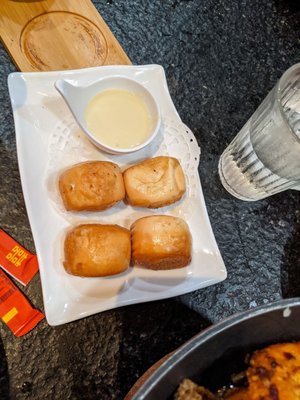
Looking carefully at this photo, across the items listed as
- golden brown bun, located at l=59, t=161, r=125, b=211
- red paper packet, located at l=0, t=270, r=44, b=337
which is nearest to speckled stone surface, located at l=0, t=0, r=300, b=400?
red paper packet, located at l=0, t=270, r=44, b=337

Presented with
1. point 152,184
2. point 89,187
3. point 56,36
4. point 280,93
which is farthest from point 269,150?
point 56,36

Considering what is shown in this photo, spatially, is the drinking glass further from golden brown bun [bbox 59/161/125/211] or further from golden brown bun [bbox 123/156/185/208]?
golden brown bun [bbox 59/161/125/211]

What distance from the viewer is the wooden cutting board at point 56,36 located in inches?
47.0

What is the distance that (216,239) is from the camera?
3.95 feet

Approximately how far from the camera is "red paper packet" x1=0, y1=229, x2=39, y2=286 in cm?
105

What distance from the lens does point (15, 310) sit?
103 centimetres

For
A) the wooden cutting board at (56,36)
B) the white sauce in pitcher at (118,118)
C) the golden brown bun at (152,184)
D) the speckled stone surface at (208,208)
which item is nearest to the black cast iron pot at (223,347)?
the speckled stone surface at (208,208)

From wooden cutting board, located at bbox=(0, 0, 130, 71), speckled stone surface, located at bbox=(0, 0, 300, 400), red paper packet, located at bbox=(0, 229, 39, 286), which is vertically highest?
wooden cutting board, located at bbox=(0, 0, 130, 71)

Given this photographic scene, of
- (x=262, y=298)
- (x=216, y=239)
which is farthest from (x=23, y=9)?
(x=262, y=298)

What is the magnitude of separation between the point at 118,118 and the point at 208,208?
298mm

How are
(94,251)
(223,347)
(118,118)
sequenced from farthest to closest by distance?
1. (118,118)
2. (94,251)
3. (223,347)

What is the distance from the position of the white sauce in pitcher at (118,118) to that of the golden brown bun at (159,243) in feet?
0.60

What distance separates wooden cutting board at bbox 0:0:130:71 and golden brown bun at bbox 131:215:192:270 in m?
0.42

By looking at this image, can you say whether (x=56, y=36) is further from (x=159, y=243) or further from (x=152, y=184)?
(x=159, y=243)
